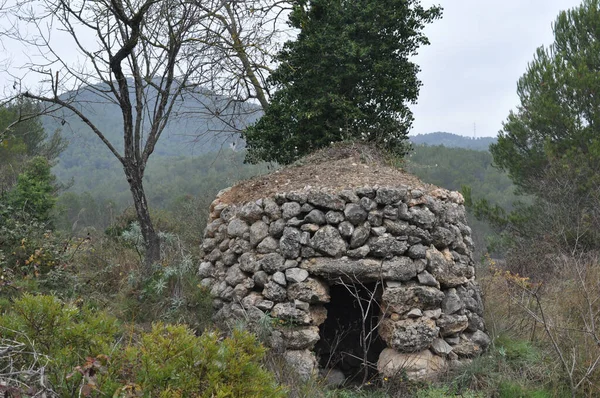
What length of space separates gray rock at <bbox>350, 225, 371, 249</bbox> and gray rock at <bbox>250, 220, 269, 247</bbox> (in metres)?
1.02

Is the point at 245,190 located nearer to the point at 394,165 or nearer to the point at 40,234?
the point at 394,165

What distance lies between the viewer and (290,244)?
562cm

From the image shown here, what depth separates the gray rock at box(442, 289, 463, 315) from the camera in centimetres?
572

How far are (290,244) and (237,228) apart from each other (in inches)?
34.7

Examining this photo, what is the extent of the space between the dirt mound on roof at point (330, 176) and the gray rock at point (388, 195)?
157 mm

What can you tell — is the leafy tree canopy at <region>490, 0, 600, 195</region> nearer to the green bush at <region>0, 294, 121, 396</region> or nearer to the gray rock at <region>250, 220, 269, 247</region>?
the gray rock at <region>250, 220, 269, 247</region>

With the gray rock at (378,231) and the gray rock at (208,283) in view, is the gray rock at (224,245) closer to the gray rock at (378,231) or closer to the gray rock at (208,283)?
the gray rock at (208,283)

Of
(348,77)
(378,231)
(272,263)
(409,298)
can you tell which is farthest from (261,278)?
(348,77)

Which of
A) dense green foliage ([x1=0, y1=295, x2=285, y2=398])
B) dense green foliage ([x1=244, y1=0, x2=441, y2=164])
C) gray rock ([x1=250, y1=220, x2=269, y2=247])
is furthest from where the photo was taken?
dense green foliage ([x1=244, y1=0, x2=441, y2=164])

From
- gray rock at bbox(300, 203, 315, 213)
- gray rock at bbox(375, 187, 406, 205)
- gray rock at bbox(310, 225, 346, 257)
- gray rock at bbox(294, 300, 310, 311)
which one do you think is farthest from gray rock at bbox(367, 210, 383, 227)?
gray rock at bbox(294, 300, 310, 311)

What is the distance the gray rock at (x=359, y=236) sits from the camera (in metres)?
5.57

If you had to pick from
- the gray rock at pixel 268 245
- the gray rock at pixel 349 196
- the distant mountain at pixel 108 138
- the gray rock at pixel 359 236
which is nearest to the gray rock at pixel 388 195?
the gray rock at pixel 349 196

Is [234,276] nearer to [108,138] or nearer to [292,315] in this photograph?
[292,315]

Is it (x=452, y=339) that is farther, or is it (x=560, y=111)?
(x=560, y=111)
